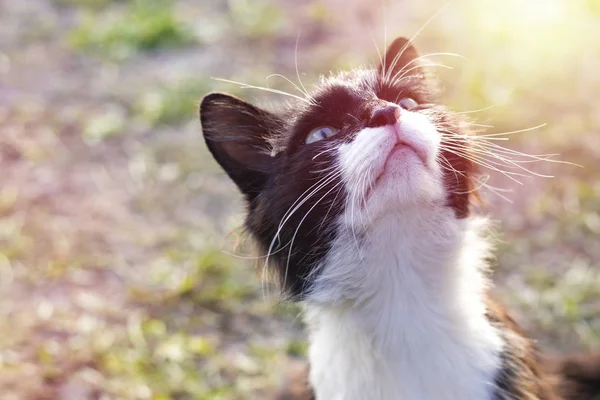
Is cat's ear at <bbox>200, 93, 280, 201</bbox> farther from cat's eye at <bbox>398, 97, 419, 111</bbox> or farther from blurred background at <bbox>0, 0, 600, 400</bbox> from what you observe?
cat's eye at <bbox>398, 97, 419, 111</bbox>

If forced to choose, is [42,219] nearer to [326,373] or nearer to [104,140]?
[104,140]

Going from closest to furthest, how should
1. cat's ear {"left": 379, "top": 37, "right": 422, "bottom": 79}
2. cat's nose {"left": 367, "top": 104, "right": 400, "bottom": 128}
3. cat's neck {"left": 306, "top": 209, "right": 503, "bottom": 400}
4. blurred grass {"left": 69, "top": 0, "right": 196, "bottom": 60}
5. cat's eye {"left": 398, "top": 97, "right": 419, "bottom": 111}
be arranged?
1. cat's nose {"left": 367, "top": 104, "right": 400, "bottom": 128}
2. cat's neck {"left": 306, "top": 209, "right": 503, "bottom": 400}
3. cat's eye {"left": 398, "top": 97, "right": 419, "bottom": 111}
4. cat's ear {"left": 379, "top": 37, "right": 422, "bottom": 79}
5. blurred grass {"left": 69, "top": 0, "right": 196, "bottom": 60}

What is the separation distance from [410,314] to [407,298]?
0.18 ft

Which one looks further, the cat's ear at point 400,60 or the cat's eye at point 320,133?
the cat's ear at point 400,60

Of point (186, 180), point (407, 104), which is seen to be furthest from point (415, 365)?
point (186, 180)

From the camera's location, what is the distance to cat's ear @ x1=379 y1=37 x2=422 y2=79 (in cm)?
261

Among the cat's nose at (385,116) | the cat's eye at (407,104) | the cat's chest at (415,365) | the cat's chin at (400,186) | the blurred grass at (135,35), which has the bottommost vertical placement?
the cat's chest at (415,365)

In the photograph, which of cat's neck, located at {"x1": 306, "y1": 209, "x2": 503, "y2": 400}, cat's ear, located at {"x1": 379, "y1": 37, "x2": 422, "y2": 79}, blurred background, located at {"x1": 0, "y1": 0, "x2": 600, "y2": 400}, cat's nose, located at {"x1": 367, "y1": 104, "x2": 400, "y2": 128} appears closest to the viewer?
cat's nose, located at {"x1": 367, "y1": 104, "x2": 400, "y2": 128}

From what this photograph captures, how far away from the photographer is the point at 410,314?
241 cm

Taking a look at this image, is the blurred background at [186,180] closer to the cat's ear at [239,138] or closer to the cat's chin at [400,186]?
the cat's ear at [239,138]

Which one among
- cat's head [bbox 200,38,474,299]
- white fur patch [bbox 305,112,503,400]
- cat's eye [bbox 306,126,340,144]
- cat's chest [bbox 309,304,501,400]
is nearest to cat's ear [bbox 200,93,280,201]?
cat's head [bbox 200,38,474,299]

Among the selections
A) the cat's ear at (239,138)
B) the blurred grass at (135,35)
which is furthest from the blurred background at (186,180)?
the cat's ear at (239,138)

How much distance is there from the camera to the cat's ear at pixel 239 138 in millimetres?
2551

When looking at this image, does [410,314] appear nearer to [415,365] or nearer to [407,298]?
[407,298]
